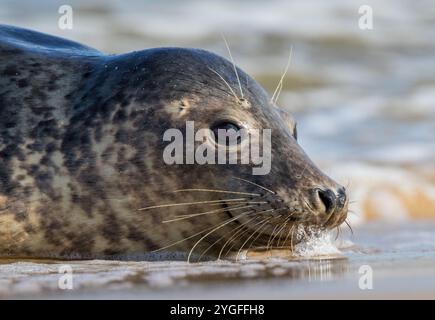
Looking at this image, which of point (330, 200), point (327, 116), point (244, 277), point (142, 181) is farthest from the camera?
point (327, 116)

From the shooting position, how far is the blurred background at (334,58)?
8992 millimetres

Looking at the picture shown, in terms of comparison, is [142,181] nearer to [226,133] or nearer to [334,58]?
[226,133]

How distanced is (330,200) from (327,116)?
6.92m

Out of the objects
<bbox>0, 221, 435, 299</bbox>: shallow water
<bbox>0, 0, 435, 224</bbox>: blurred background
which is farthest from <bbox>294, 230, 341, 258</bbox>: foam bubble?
<bbox>0, 0, 435, 224</bbox>: blurred background

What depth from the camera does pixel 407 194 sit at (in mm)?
8305

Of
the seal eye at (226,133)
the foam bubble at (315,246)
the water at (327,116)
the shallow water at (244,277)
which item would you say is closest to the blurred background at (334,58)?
the water at (327,116)

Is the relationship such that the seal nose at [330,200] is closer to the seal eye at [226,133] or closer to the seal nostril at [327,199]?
the seal nostril at [327,199]

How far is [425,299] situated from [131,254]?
1563 millimetres

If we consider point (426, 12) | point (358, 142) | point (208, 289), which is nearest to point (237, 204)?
point (208, 289)

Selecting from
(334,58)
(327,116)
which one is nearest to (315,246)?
(327,116)

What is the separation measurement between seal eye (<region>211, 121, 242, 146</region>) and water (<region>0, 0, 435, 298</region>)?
575 millimetres

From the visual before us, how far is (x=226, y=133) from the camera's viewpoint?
4.64 m

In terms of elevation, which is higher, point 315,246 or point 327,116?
point 327,116
